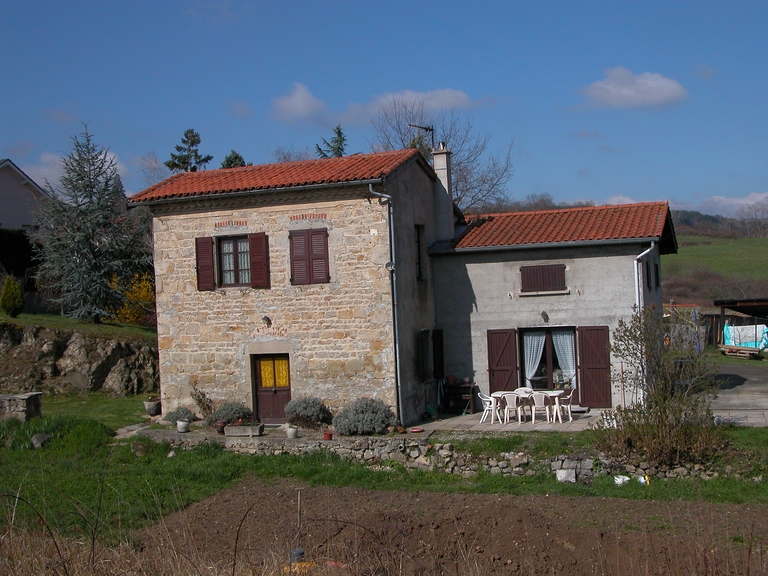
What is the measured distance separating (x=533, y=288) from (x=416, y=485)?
6.06 m

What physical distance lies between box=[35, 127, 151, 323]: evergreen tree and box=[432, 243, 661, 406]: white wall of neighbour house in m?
12.3

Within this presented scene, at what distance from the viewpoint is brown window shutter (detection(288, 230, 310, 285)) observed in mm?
15727

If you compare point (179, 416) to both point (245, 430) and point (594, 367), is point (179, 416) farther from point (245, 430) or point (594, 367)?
point (594, 367)

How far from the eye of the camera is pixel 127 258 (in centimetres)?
2520

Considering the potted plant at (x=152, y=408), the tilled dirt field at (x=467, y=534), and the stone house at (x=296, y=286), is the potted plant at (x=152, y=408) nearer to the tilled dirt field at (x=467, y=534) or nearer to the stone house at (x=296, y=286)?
the stone house at (x=296, y=286)

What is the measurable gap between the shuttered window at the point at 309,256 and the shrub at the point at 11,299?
10.5 m

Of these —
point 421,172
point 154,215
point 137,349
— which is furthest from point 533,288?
point 137,349

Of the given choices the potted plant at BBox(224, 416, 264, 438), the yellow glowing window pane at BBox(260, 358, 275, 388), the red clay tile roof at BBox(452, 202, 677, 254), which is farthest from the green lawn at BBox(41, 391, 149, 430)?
the red clay tile roof at BBox(452, 202, 677, 254)

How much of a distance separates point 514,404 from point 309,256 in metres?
5.33

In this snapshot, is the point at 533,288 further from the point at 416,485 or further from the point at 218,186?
the point at 218,186

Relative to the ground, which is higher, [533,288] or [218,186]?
[218,186]

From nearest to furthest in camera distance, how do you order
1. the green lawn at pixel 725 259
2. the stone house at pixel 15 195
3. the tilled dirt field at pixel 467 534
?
the tilled dirt field at pixel 467 534 → the stone house at pixel 15 195 → the green lawn at pixel 725 259

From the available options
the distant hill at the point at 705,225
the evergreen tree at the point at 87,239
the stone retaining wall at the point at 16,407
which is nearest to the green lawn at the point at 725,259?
the distant hill at the point at 705,225

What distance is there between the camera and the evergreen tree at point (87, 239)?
24109mm
